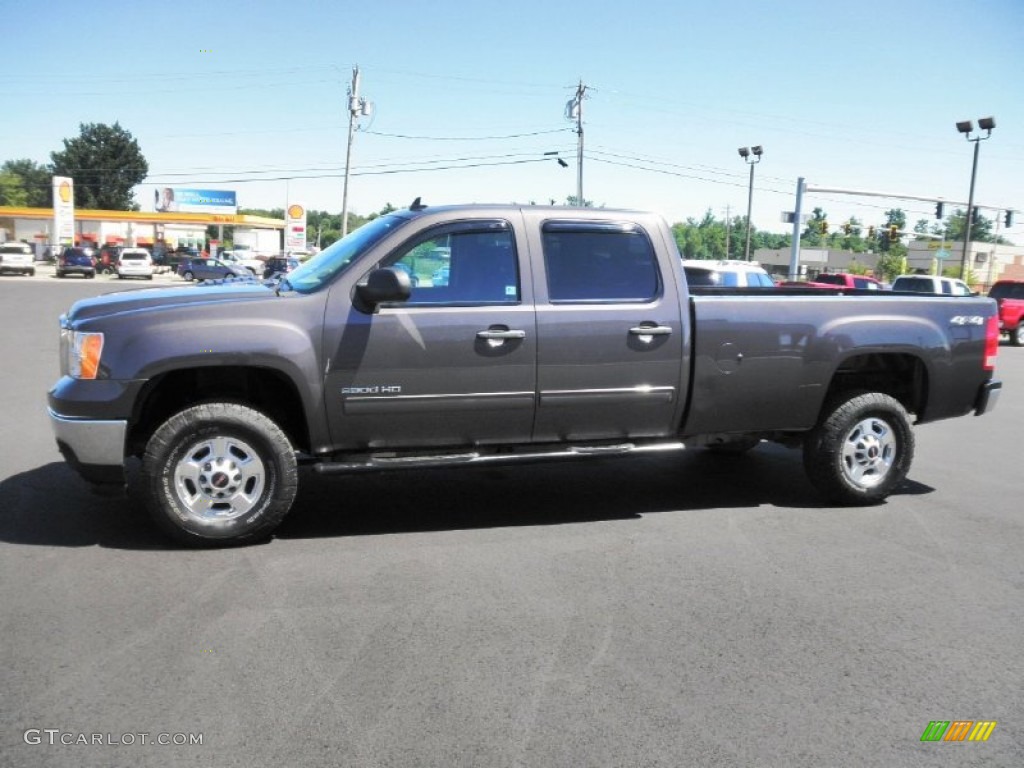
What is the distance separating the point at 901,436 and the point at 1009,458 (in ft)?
8.77

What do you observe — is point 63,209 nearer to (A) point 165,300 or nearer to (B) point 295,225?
(B) point 295,225

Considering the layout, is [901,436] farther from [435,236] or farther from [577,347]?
[435,236]

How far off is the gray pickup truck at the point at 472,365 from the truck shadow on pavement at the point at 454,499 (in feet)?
1.49

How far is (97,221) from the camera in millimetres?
78875

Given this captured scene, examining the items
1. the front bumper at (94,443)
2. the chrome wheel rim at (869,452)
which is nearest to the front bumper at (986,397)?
the chrome wheel rim at (869,452)

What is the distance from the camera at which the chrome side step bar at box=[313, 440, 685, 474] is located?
4.81 m

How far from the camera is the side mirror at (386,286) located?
458cm

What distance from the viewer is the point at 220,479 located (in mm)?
4680

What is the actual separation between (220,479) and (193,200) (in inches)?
3596

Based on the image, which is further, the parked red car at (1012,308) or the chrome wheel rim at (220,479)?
the parked red car at (1012,308)

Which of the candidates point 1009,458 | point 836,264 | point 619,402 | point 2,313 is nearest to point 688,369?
point 619,402

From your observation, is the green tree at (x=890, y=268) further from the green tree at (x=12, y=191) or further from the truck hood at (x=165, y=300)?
the green tree at (x=12, y=191)
